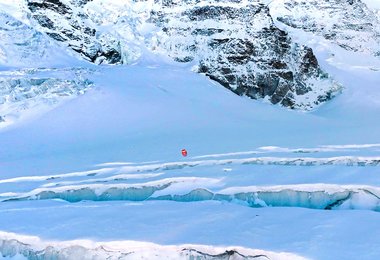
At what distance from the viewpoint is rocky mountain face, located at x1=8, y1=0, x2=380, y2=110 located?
123ft

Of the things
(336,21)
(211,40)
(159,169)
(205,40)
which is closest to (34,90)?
(159,169)

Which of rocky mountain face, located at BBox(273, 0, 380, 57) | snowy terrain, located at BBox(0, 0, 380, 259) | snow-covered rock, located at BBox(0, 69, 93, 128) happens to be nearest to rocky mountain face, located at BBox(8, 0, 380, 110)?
snowy terrain, located at BBox(0, 0, 380, 259)

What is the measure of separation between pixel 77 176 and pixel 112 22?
30.2 meters

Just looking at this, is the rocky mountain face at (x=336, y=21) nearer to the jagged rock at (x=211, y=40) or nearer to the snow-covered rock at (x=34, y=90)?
the jagged rock at (x=211, y=40)

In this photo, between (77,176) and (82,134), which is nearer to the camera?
(77,176)

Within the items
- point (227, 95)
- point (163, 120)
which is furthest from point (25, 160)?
point (227, 95)

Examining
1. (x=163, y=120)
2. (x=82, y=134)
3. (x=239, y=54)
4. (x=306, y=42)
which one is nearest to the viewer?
(x=82, y=134)

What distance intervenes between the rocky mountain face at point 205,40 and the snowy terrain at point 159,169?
2.95m

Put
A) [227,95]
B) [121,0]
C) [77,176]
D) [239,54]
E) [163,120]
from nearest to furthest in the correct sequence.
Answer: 1. [77,176]
2. [163,120]
3. [227,95]
4. [239,54]
5. [121,0]

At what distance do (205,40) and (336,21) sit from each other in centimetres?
2315

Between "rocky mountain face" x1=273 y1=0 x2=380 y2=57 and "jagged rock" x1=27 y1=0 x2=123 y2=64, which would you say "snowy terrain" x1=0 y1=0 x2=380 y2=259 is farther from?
"rocky mountain face" x1=273 y1=0 x2=380 y2=57

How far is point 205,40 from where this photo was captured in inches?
1591

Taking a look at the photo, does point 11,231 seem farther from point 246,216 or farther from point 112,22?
point 112,22

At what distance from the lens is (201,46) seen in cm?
4006
